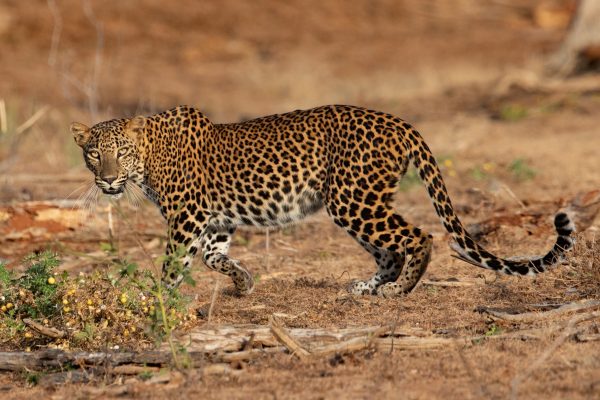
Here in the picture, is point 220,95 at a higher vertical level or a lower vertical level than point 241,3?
lower

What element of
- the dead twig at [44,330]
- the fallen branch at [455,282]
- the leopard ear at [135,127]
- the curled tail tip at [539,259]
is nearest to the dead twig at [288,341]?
the dead twig at [44,330]

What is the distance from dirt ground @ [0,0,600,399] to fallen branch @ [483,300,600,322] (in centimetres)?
8

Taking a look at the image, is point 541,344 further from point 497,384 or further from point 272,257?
point 272,257

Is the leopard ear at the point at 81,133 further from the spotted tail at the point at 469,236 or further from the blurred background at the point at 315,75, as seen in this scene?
the spotted tail at the point at 469,236

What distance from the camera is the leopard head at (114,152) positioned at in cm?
875

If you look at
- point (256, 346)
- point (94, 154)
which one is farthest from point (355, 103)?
point (256, 346)

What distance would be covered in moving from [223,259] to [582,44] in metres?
14.2

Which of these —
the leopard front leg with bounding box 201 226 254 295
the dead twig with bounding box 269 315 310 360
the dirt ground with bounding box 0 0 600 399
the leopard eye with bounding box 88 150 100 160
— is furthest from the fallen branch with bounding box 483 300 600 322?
the leopard eye with bounding box 88 150 100 160

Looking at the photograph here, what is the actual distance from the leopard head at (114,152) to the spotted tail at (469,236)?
2281 mm

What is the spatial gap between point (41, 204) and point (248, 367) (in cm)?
477

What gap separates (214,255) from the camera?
30.0 ft

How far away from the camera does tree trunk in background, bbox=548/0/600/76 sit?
20.9 metres

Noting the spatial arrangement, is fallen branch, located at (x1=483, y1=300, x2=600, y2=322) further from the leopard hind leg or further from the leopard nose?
the leopard nose

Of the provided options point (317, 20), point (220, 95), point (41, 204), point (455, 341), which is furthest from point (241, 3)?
point (455, 341)
